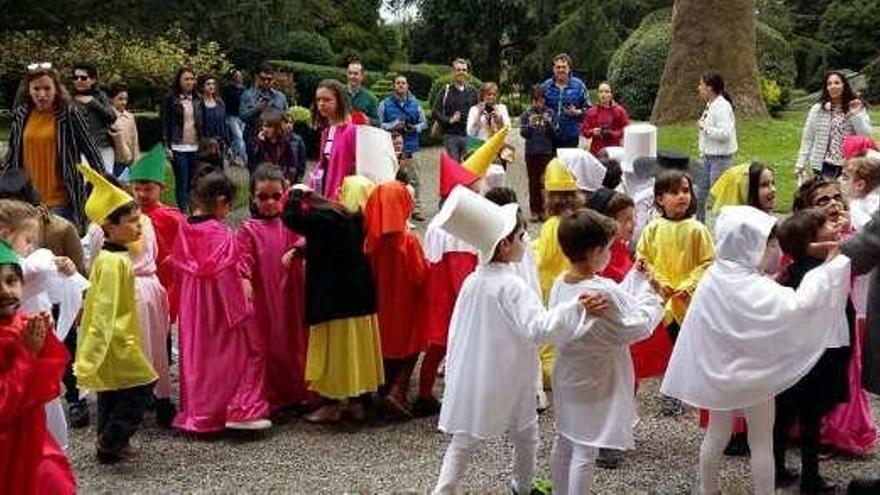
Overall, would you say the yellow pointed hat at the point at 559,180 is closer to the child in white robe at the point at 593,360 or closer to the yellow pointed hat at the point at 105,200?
the child in white robe at the point at 593,360

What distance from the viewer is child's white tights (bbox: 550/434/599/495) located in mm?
4359

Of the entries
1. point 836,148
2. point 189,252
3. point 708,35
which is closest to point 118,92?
point 189,252

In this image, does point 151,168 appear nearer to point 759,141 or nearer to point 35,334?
point 35,334

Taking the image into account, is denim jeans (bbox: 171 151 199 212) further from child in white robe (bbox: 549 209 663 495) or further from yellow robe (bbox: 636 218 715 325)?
child in white robe (bbox: 549 209 663 495)

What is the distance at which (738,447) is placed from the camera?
17.7ft

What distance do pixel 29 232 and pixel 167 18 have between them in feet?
29.7

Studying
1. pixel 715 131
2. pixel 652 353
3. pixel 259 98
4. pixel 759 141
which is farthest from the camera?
pixel 759 141

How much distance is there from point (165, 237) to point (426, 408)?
1.79m

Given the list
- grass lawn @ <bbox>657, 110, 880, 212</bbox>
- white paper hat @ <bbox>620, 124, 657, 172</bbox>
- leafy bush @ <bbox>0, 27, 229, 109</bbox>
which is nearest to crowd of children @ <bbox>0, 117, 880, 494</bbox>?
white paper hat @ <bbox>620, 124, 657, 172</bbox>

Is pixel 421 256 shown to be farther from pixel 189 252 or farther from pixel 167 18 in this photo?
pixel 167 18

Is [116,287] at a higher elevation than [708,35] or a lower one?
lower

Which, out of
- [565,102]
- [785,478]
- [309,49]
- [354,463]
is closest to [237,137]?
[565,102]

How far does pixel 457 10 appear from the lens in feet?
118

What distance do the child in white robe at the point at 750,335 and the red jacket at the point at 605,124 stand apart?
22.9 feet
